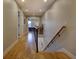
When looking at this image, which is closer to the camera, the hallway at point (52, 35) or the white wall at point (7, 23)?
the hallway at point (52, 35)

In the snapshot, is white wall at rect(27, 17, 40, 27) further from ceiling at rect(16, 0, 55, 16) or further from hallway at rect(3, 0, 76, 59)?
hallway at rect(3, 0, 76, 59)

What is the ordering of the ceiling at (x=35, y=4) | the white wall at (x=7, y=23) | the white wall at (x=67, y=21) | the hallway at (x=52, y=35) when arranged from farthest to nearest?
the ceiling at (x=35, y=4) < the white wall at (x=7, y=23) < the hallway at (x=52, y=35) < the white wall at (x=67, y=21)

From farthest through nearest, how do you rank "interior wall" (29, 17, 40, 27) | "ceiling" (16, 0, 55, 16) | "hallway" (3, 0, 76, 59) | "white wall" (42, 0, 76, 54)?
"interior wall" (29, 17, 40, 27) < "ceiling" (16, 0, 55, 16) < "hallway" (3, 0, 76, 59) < "white wall" (42, 0, 76, 54)

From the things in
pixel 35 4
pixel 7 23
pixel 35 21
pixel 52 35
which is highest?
pixel 35 4

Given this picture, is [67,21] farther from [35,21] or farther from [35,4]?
[35,21]

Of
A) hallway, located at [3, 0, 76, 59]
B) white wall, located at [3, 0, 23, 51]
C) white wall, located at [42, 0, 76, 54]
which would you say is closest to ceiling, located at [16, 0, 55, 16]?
hallway, located at [3, 0, 76, 59]

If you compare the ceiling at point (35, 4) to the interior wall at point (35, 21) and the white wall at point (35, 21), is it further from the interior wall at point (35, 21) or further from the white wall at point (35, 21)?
the white wall at point (35, 21)

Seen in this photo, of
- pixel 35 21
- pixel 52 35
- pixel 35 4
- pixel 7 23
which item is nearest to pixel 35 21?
pixel 35 21

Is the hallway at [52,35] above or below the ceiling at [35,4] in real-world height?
below

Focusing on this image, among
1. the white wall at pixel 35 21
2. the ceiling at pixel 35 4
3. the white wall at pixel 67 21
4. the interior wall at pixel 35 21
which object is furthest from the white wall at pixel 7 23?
the white wall at pixel 35 21

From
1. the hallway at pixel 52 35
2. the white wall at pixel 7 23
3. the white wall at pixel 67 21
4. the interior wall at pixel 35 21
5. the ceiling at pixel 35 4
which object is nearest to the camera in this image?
the white wall at pixel 67 21

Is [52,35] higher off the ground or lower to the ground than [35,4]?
lower

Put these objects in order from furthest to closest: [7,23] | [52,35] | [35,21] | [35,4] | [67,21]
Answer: [35,21] < [35,4] < [52,35] < [7,23] < [67,21]

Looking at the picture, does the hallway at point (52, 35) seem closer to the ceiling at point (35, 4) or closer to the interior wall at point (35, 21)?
the ceiling at point (35, 4)
